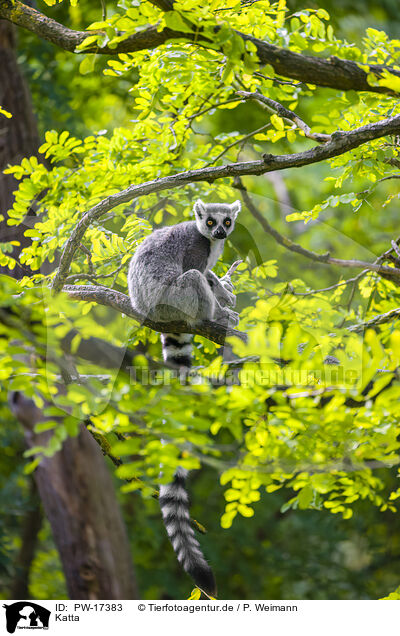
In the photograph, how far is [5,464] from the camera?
7172 mm

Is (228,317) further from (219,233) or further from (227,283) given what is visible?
(219,233)

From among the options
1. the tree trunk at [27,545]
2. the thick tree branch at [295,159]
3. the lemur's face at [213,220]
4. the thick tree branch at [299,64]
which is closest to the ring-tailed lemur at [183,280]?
the lemur's face at [213,220]

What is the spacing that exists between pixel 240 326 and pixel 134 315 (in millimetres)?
632

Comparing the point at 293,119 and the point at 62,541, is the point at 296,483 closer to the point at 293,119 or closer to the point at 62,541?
the point at 293,119

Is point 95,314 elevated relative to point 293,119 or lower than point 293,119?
lower

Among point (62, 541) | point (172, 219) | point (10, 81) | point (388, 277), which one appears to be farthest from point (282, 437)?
point (10, 81)

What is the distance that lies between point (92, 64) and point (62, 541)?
184 inches

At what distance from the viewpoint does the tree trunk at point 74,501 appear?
5.39 meters

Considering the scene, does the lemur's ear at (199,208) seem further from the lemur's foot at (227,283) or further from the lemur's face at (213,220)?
the lemur's foot at (227,283)

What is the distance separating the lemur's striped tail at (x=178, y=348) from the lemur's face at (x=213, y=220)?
823 millimetres

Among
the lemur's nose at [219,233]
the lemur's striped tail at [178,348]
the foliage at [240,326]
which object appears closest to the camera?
the foliage at [240,326]

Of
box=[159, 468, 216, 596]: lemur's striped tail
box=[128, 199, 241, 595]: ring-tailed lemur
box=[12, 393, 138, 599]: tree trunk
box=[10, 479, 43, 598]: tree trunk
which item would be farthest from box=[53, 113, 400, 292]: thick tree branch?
box=[10, 479, 43, 598]: tree trunk

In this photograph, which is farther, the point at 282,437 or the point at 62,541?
the point at 62,541
